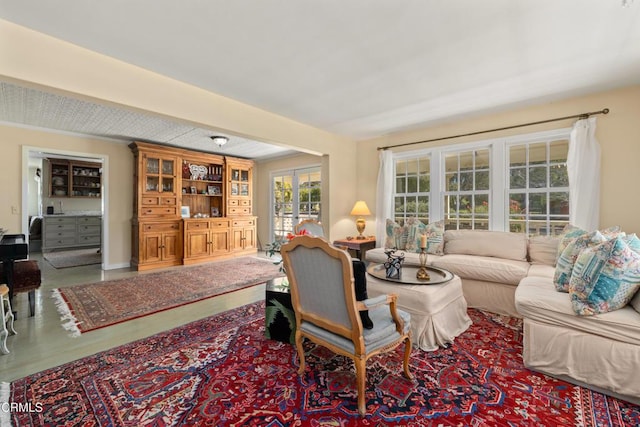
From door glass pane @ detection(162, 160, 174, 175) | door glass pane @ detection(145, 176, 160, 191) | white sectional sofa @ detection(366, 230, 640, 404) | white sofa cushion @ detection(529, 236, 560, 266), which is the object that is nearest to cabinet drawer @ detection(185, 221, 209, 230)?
door glass pane @ detection(145, 176, 160, 191)

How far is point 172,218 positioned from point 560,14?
20.4 ft

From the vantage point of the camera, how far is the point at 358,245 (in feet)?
15.3

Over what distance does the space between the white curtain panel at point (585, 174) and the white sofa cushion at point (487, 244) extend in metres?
0.63

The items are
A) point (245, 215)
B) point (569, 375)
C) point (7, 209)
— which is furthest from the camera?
point (245, 215)

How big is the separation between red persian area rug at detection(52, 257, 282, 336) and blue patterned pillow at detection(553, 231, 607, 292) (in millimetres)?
3647

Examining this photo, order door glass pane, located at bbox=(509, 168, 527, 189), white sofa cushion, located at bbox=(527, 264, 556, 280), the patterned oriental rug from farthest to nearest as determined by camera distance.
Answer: door glass pane, located at bbox=(509, 168, 527, 189) < white sofa cushion, located at bbox=(527, 264, 556, 280) < the patterned oriental rug

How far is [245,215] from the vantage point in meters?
7.04

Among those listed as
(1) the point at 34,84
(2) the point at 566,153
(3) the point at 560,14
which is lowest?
(2) the point at 566,153

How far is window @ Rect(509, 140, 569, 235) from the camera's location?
357cm

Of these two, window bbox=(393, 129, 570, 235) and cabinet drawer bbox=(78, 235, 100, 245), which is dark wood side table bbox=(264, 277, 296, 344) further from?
cabinet drawer bbox=(78, 235, 100, 245)

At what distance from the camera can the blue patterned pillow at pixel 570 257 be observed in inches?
88.0

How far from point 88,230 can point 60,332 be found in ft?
21.7

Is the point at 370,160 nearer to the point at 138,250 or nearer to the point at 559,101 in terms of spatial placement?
the point at 559,101

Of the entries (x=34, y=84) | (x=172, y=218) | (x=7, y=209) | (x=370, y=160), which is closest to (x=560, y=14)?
(x=370, y=160)
